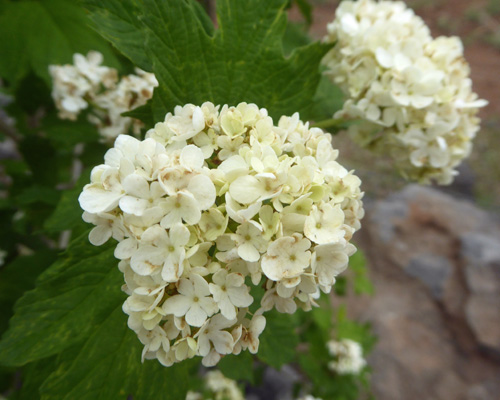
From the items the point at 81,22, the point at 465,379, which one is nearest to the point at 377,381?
the point at 465,379

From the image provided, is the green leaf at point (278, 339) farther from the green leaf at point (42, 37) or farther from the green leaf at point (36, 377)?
the green leaf at point (42, 37)

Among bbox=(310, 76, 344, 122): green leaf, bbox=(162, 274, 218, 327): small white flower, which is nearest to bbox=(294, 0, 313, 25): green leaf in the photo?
bbox=(310, 76, 344, 122): green leaf

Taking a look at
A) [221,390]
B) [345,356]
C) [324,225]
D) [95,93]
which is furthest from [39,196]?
[345,356]

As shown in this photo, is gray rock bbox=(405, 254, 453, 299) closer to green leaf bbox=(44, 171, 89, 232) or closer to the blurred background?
the blurred background

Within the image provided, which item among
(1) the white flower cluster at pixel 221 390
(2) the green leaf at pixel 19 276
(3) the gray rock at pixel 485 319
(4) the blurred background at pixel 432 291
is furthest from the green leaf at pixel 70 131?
(3) the gray rock at pixel 485 319

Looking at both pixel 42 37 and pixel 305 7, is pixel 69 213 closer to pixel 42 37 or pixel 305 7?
pixel 42 37

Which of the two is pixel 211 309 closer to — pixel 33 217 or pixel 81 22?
pixel 33 217
